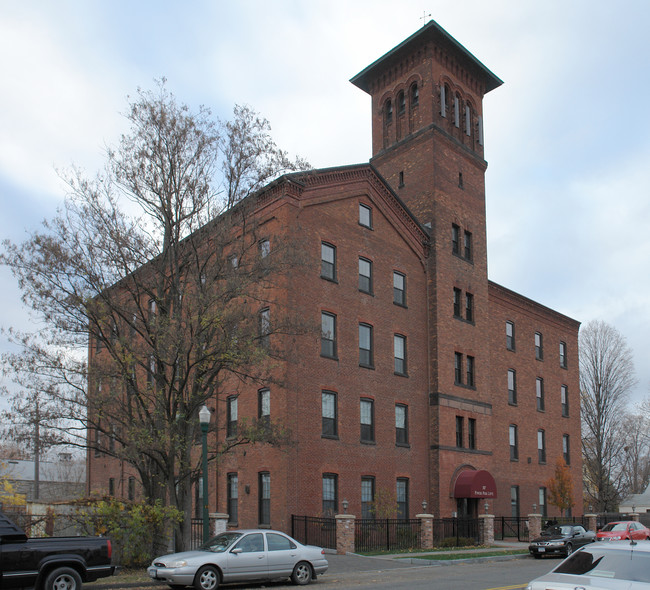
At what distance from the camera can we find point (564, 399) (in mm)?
47469

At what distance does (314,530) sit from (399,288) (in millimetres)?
12413

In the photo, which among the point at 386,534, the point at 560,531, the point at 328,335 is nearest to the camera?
the point at 560,531

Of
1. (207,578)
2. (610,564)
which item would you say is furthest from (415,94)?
(610,564)

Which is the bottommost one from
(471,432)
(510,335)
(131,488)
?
(131,488)

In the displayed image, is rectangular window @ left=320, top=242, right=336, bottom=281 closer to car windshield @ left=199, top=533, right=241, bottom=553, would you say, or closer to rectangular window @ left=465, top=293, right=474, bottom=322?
rectangular window @ left=465, top=293, right=474, bottom=322

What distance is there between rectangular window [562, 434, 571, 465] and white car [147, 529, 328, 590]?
32.9m

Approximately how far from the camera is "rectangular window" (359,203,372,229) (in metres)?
32.7

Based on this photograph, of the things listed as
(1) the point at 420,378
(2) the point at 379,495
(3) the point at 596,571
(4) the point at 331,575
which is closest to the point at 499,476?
(1) the point at 420,378

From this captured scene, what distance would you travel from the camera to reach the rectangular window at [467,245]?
124ft

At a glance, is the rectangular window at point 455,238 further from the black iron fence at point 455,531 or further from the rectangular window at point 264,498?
the rectangular window at point 264,498

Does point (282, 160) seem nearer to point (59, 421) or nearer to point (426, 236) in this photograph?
point (59, 421)

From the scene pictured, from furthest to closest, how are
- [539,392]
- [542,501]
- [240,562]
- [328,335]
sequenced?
[539,392], [542,501], [328,335], [240,562]

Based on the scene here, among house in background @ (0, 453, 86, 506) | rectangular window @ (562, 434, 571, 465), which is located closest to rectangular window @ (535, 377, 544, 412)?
rectangular window @ (562, 434, 571, 465)

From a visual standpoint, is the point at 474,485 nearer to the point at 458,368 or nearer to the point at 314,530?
the point at 458,368
